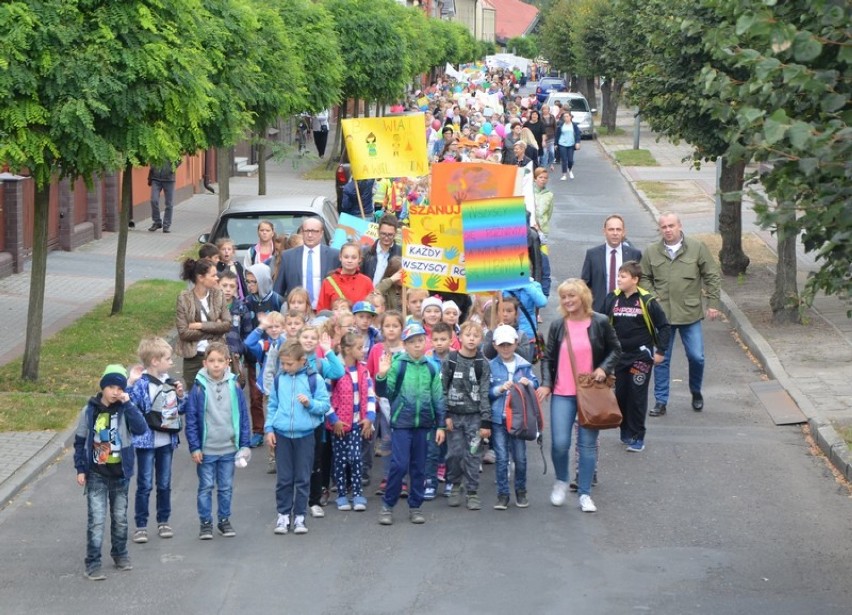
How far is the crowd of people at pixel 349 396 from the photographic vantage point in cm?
893

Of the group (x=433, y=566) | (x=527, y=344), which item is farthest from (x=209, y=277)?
(x=433, y=566)

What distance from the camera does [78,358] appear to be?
14.6m

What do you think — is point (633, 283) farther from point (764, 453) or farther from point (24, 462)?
point (24, 462)

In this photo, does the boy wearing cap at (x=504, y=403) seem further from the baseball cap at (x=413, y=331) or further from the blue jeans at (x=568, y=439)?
the baseball cap at (x=413, y=331)

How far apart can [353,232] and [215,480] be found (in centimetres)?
583

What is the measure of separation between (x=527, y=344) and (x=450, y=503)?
1.26 metres

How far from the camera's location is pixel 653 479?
1076 cm

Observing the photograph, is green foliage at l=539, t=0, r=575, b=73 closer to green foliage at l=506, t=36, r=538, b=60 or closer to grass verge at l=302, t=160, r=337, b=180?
grass verge at l=302, t=160, r=337, b=180

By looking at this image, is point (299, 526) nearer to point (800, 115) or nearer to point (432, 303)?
point (432, 303)

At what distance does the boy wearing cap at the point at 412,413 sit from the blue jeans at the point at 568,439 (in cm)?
83

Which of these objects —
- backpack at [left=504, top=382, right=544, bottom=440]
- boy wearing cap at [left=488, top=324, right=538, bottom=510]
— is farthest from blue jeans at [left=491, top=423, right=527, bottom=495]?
backpack at [left=504, top=382, right=544, bottom=440]

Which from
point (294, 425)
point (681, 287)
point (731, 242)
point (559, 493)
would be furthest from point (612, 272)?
point (731, 242)

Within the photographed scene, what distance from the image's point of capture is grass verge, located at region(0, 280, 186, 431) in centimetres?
1227

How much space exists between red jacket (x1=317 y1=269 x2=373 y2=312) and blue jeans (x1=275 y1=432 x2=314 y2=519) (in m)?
2.75
